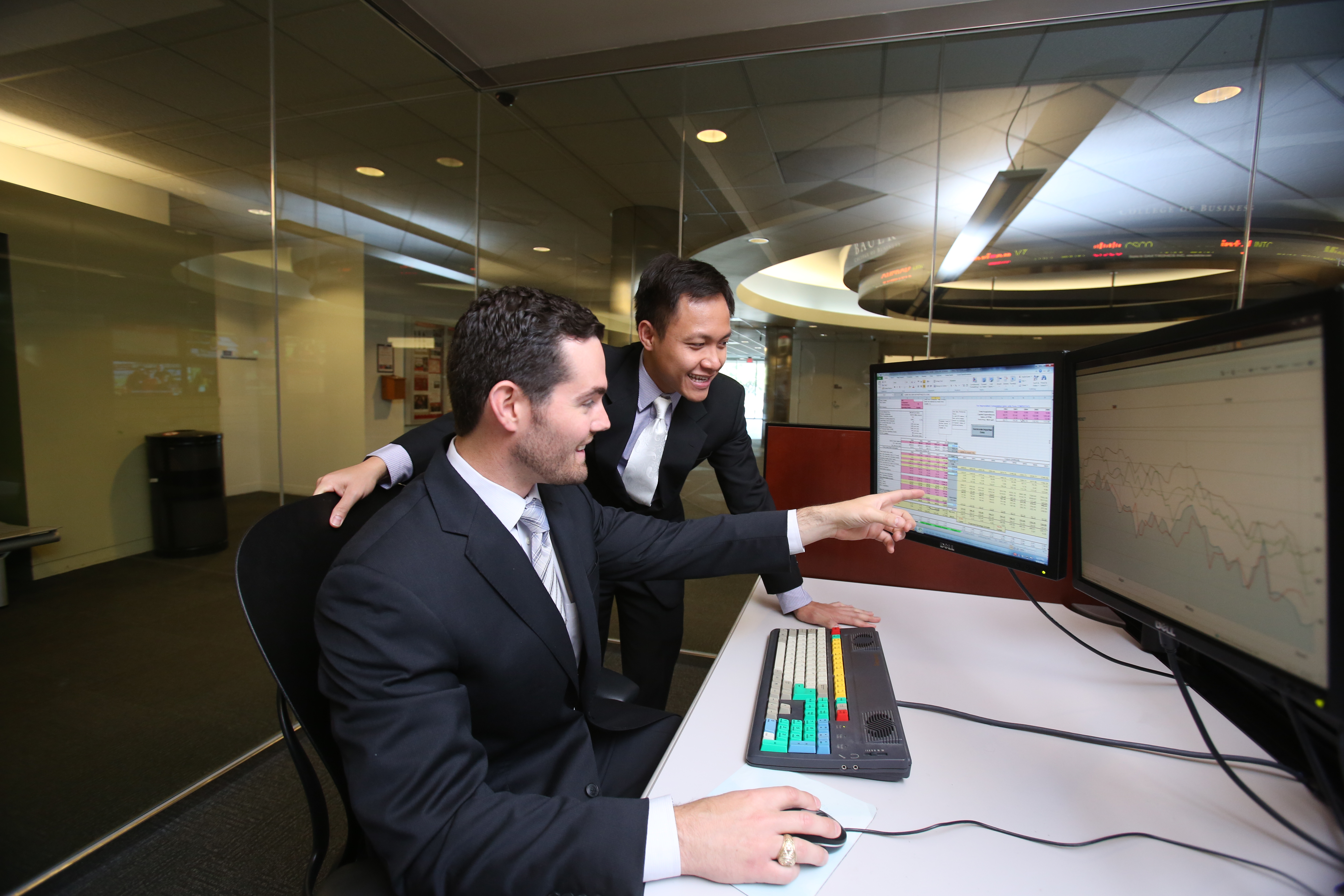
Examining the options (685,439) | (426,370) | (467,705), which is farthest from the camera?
(426,370)

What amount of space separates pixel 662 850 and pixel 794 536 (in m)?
0.65

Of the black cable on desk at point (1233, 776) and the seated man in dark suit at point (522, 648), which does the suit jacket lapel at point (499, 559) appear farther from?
the black cable on desk at point (1233, 776)

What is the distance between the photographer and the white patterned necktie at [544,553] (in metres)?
1.04

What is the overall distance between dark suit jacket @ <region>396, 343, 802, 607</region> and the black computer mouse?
36.3 inches

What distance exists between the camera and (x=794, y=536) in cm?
117

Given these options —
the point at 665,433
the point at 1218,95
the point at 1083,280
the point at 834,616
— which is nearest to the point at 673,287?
the point at 665,433

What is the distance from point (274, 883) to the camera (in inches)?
62.2

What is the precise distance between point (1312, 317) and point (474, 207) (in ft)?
12.2

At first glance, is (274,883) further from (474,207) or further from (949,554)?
(474,207)

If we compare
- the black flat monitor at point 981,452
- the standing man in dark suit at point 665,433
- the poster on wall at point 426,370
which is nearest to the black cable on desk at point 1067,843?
the black flat monitor at point 981,452

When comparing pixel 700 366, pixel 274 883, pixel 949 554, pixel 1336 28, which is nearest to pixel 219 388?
pixel 274 883

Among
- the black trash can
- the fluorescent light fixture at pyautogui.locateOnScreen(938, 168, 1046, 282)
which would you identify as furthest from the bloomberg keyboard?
the fluorescent light fixture at pyautogui.locateOnScreen(938, 168, 1046, 282)

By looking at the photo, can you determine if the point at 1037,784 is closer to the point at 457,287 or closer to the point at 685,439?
the point at 685,439

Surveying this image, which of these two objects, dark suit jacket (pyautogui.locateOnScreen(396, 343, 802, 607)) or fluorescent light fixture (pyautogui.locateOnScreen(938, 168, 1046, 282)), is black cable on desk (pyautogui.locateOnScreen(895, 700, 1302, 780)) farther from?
fluorescent light fixture (pyautogui.locateOnScreen(938, 168, 1046, 282))
